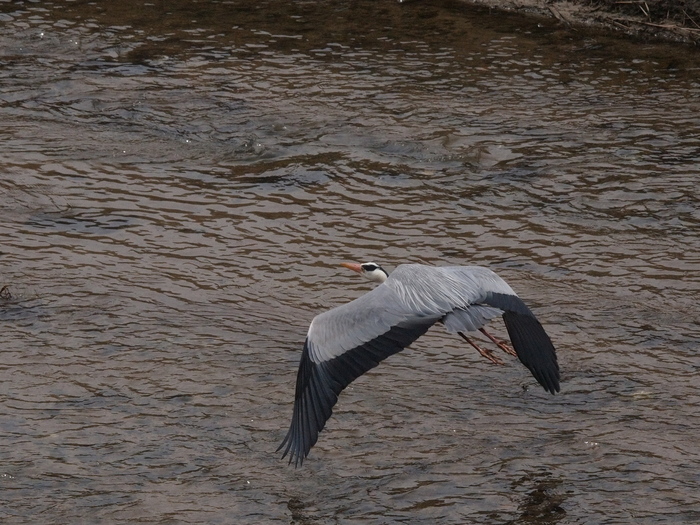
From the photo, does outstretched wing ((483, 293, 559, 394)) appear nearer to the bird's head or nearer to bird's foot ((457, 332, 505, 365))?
bird's foot ((457, 332, 505, 365))

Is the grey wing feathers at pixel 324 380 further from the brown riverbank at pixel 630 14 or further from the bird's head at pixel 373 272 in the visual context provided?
the brown riverbank at pixel 630 14

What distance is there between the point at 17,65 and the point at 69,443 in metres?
6.34

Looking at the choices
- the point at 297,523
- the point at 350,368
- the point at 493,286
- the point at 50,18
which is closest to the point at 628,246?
the point at 493,286

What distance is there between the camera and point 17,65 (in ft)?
35.9

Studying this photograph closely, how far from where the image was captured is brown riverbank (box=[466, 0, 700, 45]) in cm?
1147

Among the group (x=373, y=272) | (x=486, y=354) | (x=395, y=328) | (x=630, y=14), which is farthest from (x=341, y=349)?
(x=630, y=14)

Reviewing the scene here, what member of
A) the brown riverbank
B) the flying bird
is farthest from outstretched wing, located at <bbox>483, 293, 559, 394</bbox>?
the brown riverbank

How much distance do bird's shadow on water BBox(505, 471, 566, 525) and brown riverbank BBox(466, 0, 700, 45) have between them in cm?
735

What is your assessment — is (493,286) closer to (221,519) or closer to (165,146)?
(221,519)

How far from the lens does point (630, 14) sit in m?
11.8

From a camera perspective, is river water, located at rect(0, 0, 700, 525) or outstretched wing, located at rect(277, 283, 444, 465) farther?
river water, located at rect(0, 0, 700, 525)

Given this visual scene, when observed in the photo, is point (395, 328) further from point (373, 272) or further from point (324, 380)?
point (373, 272)

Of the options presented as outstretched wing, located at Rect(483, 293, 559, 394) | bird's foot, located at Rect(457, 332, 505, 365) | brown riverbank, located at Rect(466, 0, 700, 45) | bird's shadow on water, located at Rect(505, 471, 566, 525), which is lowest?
bird's shadow on water, located at Rect(505, 471, 566, 525)

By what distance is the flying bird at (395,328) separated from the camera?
538 centimetres
